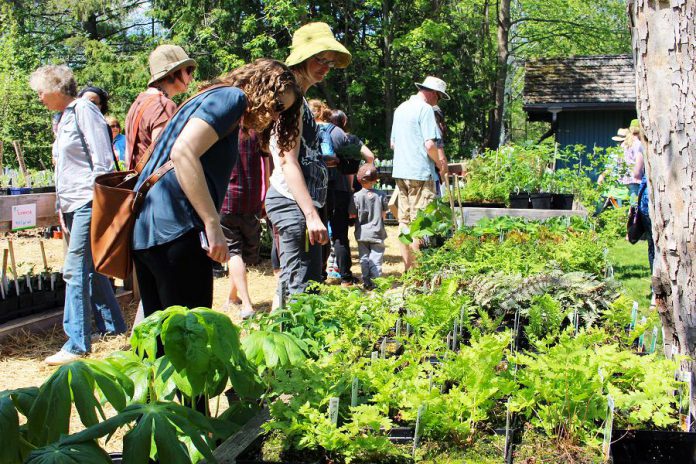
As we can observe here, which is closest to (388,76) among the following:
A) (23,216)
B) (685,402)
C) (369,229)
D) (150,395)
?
(369,229)

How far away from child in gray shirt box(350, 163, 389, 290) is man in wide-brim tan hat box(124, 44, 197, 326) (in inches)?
134

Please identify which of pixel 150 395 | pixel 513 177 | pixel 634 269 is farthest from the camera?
pixel 634 269

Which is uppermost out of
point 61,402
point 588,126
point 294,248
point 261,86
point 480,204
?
point 588,126

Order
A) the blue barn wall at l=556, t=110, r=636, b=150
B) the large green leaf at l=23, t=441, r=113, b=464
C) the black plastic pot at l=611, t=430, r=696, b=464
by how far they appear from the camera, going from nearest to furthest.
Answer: the large green leaf at l=23, t=441, r=113, b=464
the black plastic pot at l=611, t=430, r=696, b=464
the blue barn wall at l=556, t=110, r=636, b=150

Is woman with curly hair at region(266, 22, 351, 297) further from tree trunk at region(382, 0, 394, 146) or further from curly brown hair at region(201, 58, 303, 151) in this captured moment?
tree trunk at region(382, 0, 394, 146)

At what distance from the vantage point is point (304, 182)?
158 inches

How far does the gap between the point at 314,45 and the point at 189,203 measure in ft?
4.77

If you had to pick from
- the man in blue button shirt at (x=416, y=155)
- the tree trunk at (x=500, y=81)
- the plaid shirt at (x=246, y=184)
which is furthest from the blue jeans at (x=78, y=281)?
the tree trunk at (x=500, y=81)

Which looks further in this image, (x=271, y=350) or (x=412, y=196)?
(x=412, y=196)

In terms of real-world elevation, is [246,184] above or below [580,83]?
below

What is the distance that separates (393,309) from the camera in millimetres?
3713

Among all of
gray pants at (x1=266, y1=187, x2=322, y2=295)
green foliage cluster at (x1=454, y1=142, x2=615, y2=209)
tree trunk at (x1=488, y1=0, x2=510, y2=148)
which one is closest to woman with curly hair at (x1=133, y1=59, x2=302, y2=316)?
gray pants at (x1=266, y1=187, x2=322, y2=295)

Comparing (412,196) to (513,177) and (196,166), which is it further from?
(196,166)

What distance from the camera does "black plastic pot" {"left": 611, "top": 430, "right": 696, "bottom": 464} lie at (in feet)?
7.53
